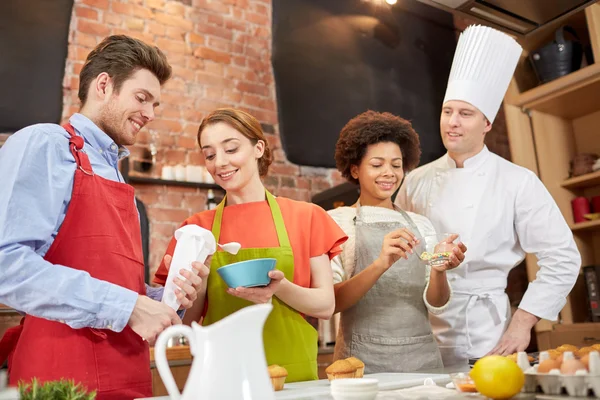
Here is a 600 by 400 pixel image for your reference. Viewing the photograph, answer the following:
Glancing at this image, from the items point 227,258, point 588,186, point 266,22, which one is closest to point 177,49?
point 266,22

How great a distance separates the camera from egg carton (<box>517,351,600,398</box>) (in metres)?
0.88

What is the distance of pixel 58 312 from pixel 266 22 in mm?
3209

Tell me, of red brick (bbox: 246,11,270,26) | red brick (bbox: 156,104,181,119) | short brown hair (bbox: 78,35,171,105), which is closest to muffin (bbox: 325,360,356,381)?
short brown hair (bbox: 78,35,171,105)

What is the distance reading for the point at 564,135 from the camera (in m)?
4.11

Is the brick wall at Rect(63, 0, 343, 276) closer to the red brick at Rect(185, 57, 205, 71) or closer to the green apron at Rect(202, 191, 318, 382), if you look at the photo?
the red brick at Rect(185, 57, 205, 71)

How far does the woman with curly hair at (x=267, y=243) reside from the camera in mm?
1598

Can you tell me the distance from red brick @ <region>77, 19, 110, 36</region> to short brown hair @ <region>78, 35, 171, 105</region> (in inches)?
74.8

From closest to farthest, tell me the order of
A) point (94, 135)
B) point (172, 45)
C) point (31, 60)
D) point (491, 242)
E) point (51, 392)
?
point (51, 392), point (94, 135), point (491, 242), point (31, 60), point (172, 45)

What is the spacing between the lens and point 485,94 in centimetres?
256

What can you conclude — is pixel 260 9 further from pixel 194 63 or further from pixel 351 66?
pixel 351 66

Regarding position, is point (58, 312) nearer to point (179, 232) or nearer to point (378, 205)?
point (179, 232)

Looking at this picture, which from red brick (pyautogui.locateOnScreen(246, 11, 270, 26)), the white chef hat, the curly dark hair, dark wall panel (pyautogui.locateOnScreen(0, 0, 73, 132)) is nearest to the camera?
the curly dark hair

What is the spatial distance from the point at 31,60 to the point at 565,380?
3086mm

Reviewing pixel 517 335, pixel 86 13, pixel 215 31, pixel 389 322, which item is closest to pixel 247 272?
pixel 389 322
